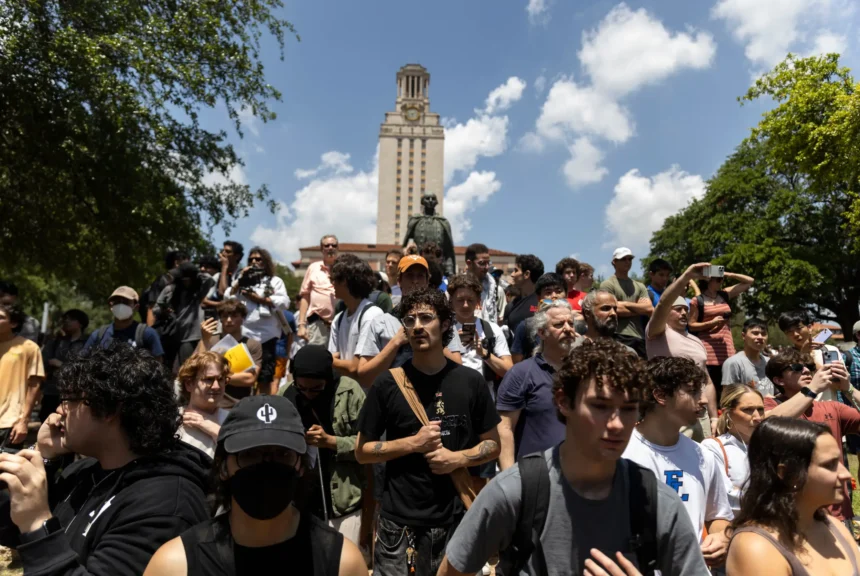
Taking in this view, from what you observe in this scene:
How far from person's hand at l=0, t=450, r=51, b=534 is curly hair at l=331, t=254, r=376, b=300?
341 centimetres

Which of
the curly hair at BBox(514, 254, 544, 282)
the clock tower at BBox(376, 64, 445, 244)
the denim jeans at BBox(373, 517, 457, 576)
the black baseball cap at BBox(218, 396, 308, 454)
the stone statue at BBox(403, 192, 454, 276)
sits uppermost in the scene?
the clock tower at BBox(376, 64, 445, 244)

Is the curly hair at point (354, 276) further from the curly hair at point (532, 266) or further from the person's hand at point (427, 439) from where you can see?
the curly hair at point (532, 266)

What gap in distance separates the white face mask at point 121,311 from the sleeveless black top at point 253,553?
511 centimetres

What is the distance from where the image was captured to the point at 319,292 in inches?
323

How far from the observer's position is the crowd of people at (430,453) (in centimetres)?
210

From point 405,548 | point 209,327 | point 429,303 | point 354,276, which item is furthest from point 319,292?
point 405,548

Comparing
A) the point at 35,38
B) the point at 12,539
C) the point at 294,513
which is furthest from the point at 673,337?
the point at 35,38

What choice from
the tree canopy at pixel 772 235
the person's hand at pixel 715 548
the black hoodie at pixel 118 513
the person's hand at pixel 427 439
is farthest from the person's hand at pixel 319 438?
the tree canopy at pixel 772 235

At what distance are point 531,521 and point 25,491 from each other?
1.68 meters

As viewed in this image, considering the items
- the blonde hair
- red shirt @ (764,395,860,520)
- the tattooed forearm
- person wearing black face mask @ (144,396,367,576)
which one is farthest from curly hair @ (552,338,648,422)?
red shirt @ (764,395,860,520)

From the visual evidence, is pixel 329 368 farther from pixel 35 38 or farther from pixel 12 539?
pixel 35 38

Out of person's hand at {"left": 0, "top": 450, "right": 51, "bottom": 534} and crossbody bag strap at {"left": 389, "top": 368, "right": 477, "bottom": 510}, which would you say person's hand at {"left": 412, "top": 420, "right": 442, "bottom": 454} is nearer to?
crossbody bag strap at {"left": 389, "top": 368, "right": 477, "bottom": 510}

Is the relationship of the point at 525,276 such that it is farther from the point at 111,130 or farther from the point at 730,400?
the point at 111,130

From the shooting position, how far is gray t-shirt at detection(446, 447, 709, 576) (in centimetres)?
212
